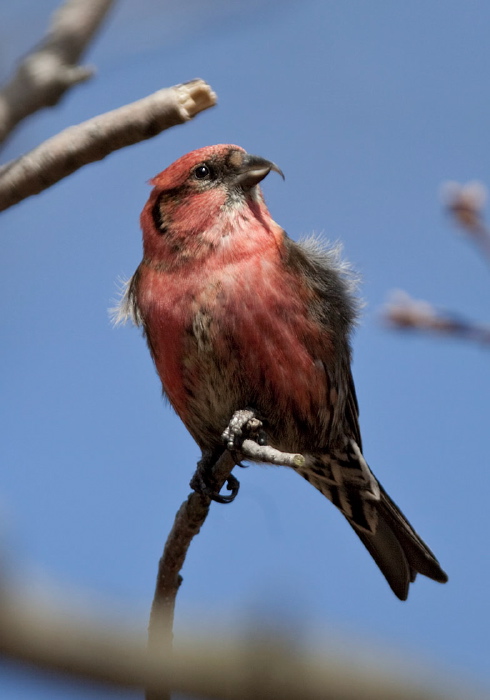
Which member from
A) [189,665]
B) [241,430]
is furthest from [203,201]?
[189,665]

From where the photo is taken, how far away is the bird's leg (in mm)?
4258

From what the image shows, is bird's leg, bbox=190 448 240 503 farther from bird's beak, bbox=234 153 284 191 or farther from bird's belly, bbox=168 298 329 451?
bird's beak, bbox=234 153 284 191

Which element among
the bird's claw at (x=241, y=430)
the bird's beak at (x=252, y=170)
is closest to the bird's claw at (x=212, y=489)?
the bird's claw at (x=241, y=430)

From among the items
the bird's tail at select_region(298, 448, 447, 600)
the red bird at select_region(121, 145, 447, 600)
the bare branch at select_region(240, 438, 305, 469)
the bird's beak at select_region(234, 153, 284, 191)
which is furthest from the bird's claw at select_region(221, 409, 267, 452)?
the bird's beak at select_region(234, 153, 284, 191)

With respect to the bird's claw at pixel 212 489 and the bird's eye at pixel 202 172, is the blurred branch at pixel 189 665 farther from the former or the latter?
the bird's eye at pixel 202 172

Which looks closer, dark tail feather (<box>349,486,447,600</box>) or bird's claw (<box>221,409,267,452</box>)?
bird's claw (<box>221,409,267,452</box>)

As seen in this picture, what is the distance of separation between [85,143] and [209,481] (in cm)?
238

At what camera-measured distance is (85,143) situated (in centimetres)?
235

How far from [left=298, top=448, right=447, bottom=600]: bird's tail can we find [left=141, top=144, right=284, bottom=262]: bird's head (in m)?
1.52

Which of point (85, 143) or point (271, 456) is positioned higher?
point (85, 143)

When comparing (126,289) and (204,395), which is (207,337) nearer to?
(204,395)

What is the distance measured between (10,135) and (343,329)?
312cm

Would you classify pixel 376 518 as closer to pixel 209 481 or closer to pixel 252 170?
pixel 209 481

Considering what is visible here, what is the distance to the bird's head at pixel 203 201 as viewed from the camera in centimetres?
464
